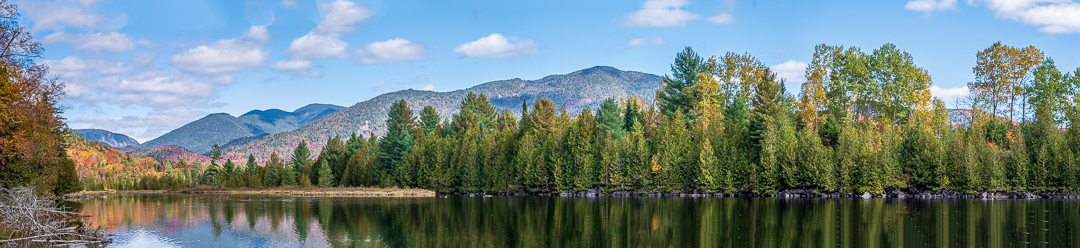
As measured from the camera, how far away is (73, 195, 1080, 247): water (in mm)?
38062

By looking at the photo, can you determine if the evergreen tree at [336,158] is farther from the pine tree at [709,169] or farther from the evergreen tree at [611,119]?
the pine tree at [709,169]

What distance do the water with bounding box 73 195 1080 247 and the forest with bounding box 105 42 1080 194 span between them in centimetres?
2490

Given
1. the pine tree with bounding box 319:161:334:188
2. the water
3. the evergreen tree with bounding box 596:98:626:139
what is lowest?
the pine tree with bounding box 319:161:334:188

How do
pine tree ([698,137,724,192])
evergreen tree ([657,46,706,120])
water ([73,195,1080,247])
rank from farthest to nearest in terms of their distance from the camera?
evergreen tree ([657,46,706,120]) < pine tree ([698,137,724,192]) < water ([73,195,1080,247])

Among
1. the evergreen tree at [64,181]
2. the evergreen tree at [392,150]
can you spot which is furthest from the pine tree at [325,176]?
the evergreen tree at [64,181]

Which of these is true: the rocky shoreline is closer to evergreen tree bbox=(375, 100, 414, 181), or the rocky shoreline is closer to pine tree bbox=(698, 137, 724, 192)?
pine tree bbox=(698, 137, 724, 192)

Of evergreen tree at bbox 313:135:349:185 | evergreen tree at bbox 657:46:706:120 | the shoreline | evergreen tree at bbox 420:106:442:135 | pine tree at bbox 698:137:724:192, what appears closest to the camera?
the shoreline

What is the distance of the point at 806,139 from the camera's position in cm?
8975

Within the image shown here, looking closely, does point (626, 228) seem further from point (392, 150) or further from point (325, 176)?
point (325, 176)

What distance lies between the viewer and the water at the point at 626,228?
38.1m

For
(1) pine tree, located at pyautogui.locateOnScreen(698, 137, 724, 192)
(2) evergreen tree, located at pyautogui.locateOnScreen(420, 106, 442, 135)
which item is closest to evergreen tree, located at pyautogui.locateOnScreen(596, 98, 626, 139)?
(1) pine tree, located at pyautogui.locateOnScreen(698, 137, 724, 192)

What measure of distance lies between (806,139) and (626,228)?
5188 cm

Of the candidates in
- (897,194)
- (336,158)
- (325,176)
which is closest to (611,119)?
(897,194)

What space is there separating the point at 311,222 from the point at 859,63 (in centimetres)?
6919
